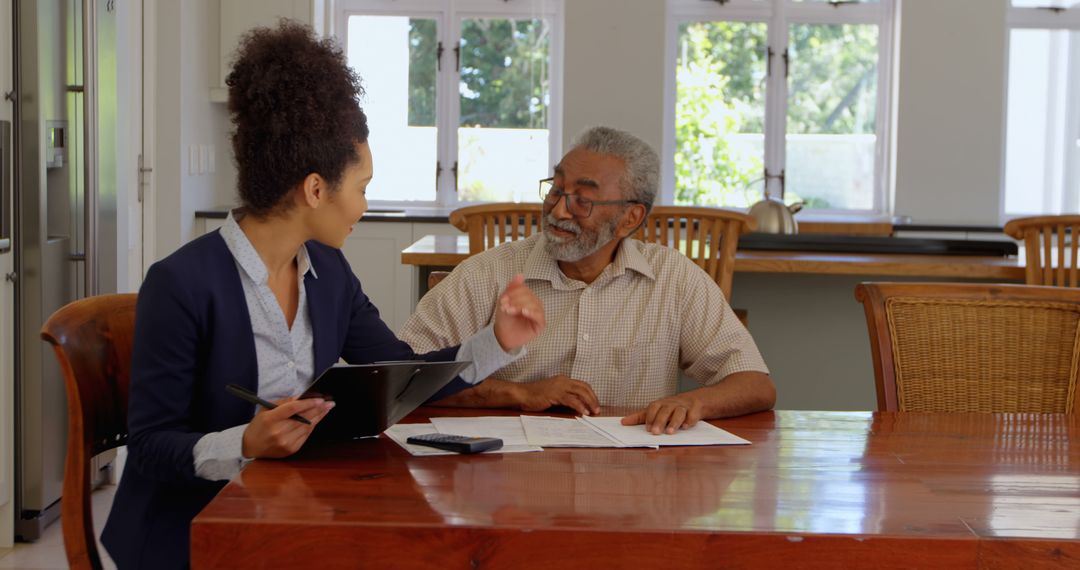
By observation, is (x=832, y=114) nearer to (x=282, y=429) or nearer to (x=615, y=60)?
(x=615, y=60)

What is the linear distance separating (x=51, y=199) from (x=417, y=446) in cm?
222

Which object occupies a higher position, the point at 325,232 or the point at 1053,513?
the point at 325,232

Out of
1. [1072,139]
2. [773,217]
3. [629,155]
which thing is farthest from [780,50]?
[629,155]

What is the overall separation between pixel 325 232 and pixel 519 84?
505 centimetres

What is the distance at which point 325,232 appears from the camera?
5.46 ft

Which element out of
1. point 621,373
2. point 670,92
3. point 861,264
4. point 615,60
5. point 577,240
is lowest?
point 621,373

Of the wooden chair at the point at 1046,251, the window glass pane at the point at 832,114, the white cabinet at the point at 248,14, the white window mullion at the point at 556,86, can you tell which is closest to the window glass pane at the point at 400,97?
the white window mullion at the point at 556,86

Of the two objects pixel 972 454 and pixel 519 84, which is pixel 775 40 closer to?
pixel 519 84

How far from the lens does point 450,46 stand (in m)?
6.59

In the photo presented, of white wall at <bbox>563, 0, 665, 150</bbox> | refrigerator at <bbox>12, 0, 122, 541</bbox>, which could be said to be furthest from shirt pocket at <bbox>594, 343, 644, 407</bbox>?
white wall at <bbox>563, 0, 665, 150</bbox>

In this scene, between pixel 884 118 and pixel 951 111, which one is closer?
pixel 951 111

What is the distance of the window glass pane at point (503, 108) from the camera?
A: 657 centimetres

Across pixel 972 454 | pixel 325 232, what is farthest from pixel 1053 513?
pixel 325 232

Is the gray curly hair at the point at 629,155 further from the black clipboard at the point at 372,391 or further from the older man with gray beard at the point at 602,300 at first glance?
the black clipboard at the point at 372,391
